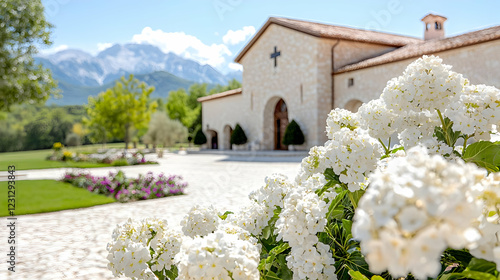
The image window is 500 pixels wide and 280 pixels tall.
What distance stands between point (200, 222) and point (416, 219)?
5.22 feet

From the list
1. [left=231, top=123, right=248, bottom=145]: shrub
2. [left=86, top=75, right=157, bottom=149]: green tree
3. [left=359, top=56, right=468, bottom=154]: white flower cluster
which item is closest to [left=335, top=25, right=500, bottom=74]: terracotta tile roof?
[left=231, top=123, right=248, bottom=145]: shrub

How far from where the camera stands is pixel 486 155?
163cm

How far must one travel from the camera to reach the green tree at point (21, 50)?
15070 mm

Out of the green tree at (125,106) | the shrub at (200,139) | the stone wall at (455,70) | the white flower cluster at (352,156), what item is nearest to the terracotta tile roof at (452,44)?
the stone wall at (455,70)

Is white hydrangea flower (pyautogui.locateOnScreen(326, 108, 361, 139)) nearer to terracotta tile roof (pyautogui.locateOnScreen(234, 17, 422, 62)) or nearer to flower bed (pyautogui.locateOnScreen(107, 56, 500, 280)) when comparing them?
flower bed (pyautogui.locateOnScreen(107, 56, 500, 280))

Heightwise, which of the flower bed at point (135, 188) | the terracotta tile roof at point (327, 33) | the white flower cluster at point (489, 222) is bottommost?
the flower bed at point (135, 188)

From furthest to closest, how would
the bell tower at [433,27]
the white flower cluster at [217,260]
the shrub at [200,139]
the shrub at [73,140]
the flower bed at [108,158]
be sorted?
the shrub at [73,140] → the shrub at [200,139] → the bell tower at [433,27] → the flower bed at [108,158] → the white flower cluster at [217,260]

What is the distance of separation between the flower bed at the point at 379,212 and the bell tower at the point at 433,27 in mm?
22521

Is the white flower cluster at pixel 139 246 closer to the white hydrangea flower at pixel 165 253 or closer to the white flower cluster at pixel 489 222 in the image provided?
A: the white hydrangea flower at pixel 165 253

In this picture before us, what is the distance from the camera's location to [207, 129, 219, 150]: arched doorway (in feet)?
97.8

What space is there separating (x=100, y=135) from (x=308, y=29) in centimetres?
3159

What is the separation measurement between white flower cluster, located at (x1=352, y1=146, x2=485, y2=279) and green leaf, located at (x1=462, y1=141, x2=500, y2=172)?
3.12 feet

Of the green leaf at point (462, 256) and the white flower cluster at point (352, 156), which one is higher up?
the white flower cluster at point (352, 156)

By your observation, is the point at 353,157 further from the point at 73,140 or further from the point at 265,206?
the point at 73,140
